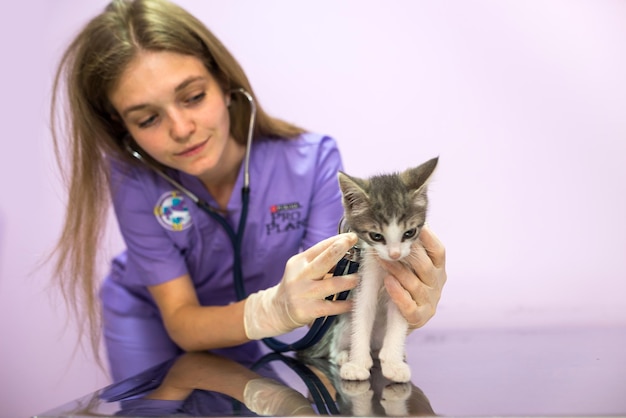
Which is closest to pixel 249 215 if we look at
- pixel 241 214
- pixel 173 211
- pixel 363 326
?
pixel 241 214

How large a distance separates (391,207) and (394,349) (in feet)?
0.75

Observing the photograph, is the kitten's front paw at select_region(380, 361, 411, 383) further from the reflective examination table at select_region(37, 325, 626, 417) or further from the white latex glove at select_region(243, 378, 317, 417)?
the white latex glove at select_region(243, 378, 317, 417)

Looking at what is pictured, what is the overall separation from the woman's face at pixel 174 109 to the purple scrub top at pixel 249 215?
118mm

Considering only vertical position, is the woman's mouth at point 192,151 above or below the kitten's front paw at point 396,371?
above

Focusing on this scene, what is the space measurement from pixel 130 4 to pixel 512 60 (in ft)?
2.64

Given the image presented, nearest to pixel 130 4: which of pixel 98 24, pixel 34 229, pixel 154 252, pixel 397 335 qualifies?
pixel 98 24

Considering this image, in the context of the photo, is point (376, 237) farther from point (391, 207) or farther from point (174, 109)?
point (174, 109)

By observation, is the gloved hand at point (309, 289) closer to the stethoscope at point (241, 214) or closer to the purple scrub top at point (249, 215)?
the stethoscope at point (241, 214)

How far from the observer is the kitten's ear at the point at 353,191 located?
35.4 inches

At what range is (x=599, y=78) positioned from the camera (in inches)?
45.2

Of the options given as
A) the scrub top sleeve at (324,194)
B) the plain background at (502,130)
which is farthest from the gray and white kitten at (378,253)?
the scrub top sleeve at (324,194)

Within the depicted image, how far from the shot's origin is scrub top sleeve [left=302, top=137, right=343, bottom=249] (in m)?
1.31

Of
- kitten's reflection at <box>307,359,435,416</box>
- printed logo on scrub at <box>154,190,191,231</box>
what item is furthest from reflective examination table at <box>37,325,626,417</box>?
printed logo on scrub at <box>154,190,191,231</box>

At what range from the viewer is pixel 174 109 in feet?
4.16
